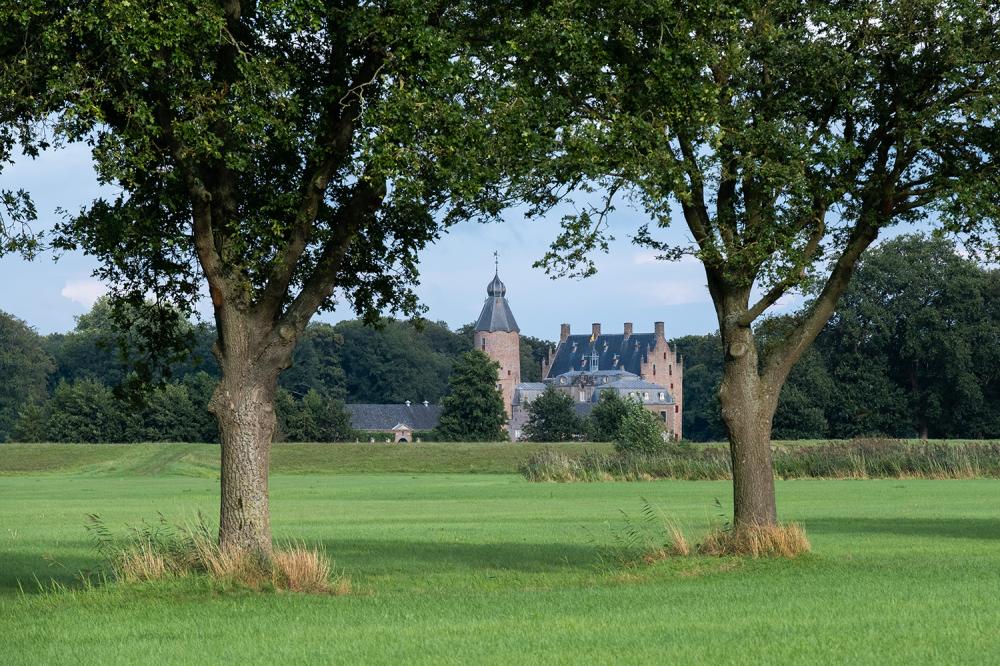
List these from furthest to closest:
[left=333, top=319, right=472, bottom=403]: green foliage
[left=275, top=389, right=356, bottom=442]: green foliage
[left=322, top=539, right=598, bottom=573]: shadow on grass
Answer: [left=333, top=319, right=472, bottom=403]: green foliage, [left=275, top=389, right=356, bottom=442]: green foliage, [left=322, top=539, right=598, bottom=573]: shadow on grass

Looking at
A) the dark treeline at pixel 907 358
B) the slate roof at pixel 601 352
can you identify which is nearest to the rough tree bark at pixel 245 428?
the dark treeline at pixel 907 358

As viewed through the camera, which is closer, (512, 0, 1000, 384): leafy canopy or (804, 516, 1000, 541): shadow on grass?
(512, 0, 1000, 384): leafy canopy

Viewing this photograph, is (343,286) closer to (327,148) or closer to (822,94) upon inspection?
(327,148)

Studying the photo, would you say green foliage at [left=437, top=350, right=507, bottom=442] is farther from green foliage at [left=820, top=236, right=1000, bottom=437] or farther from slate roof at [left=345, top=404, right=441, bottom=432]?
slate roof at [left=345, top=404, right=441, bottom=432]

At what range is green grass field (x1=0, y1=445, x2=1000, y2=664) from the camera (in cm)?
1248

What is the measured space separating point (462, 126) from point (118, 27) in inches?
152

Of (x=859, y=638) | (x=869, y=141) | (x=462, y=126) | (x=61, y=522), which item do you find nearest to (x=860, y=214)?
(x=869, y=141)

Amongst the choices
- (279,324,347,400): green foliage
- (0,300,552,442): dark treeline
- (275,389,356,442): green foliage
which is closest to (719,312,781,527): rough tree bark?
(0,300,552,442): dark treeline

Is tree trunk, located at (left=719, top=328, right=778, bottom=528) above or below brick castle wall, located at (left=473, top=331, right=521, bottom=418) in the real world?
below

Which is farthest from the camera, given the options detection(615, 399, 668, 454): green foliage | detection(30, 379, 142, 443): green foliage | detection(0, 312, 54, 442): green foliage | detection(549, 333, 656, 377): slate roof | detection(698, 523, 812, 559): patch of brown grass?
detection(549, 333, 656, 377): slate roof

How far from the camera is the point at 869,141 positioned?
20.9 metres

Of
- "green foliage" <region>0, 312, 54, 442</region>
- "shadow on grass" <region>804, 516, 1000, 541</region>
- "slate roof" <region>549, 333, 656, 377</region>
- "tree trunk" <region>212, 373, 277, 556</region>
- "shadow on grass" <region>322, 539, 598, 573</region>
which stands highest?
"slate roof" <region>549, 333, 656, 377</region>

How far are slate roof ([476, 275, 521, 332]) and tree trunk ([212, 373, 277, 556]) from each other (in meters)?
157

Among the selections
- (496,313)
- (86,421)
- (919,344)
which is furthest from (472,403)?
(496,313)
